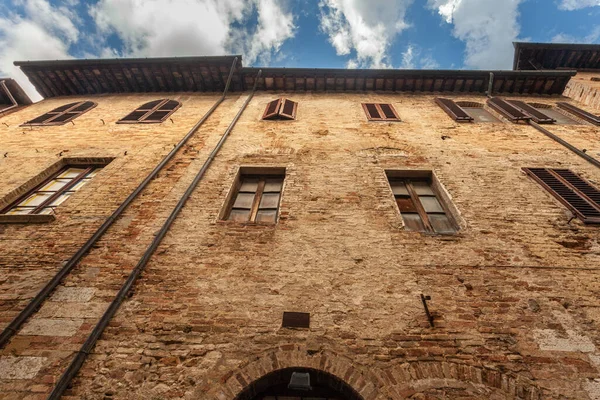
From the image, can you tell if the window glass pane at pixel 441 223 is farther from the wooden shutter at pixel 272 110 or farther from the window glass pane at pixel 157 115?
the window glass pane at pixel 157 115

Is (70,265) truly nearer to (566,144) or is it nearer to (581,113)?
(566,144)

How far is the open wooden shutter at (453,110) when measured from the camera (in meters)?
6.91

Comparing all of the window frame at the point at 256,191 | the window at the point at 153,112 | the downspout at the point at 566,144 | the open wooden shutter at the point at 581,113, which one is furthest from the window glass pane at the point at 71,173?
the open wooden shutter at the point at 581,113

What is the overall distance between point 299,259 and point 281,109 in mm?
4873

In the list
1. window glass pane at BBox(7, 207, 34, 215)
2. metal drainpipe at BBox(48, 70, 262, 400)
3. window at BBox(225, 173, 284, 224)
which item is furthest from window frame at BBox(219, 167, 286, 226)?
window glass pane at BBox(7, 207, 34, 215)

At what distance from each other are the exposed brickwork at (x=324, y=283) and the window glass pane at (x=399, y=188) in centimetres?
32

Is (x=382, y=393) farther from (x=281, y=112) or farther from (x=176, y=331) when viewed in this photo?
(x=281, y=112)

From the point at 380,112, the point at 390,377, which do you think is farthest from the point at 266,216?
the point at 380,112

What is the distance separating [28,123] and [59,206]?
4.72m

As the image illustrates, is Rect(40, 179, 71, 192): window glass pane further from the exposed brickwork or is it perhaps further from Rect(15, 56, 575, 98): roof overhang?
Rect(15, 56, 575, 98): roof overhang

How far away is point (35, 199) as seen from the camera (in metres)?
4.76

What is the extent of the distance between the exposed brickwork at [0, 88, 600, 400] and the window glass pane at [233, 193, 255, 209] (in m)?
0.31

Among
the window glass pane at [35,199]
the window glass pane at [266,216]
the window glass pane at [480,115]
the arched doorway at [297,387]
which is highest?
the window glass pane at [480,115]

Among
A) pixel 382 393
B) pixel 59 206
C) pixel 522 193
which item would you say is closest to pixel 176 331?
pixel 382 393
